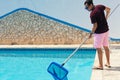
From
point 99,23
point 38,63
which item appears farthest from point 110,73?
point 38,63

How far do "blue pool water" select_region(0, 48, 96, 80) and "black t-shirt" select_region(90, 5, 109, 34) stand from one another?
58.6 inches

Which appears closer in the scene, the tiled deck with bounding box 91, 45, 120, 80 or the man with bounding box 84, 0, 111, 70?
the tiled deck with bounding box 91, 45, 120, 80

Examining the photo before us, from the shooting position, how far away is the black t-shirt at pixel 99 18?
22.4ft

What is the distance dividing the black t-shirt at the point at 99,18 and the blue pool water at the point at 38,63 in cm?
149

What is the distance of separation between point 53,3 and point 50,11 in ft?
1.03

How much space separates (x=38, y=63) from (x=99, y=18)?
12.9 feet

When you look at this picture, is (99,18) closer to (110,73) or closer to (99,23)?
(99,23)

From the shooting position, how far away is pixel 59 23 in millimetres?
12859

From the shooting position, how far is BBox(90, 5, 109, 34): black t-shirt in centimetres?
683

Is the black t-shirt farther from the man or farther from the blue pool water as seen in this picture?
the blue pool water

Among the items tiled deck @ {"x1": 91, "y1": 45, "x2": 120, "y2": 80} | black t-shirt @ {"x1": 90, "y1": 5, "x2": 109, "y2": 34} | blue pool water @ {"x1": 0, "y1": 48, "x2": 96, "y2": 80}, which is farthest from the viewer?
blue pool water @ {"x1": 0, "y1": 48, "x2": 96, "y2": 80}

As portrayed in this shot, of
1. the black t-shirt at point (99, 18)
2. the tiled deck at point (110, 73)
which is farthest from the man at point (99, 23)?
the tiled deck at point (110, 73)

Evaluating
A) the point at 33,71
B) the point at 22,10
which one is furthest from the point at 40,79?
the point at 22,10

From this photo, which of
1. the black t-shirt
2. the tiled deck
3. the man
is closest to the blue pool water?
the tiled deck
